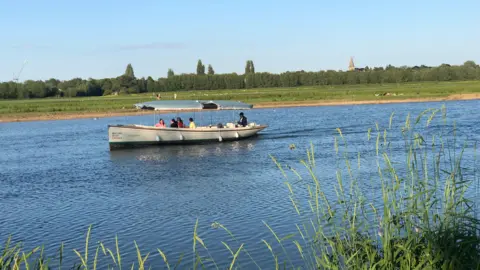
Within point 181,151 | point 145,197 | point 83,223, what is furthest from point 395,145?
point 83,223

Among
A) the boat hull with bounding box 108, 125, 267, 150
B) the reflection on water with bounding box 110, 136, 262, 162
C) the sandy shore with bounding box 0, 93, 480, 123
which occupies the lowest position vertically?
the sandy shore with bounding box 0, 93, 480, 123

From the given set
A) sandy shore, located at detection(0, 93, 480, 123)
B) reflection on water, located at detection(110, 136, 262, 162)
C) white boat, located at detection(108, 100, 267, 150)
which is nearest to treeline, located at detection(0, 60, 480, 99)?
sandy shore, located at detection(0, 93, 480, 123)

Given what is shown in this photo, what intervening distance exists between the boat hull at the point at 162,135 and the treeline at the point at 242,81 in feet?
371

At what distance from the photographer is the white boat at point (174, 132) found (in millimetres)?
41344

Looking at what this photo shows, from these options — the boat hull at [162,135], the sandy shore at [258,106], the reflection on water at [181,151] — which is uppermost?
the boat hull at [162,135]

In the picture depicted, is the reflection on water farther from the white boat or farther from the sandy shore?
the sandy shore

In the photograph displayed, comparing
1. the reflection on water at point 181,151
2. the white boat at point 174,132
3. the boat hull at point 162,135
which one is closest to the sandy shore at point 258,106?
the white boat at point 174,132

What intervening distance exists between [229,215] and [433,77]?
13866cm

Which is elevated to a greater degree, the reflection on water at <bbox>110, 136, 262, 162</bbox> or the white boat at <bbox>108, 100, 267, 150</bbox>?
the white boat at <bbox>108, 100, 267, 150</bbox>

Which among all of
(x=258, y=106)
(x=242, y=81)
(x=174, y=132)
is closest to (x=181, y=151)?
(x=174, y=132)

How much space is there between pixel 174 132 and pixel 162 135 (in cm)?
82

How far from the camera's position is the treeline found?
5839 inches

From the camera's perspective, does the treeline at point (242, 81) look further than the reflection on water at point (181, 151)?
Yes

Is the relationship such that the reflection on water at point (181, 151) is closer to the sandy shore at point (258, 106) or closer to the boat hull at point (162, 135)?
the boat hull at point (162, 135)
